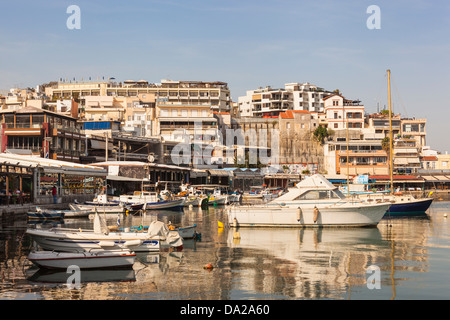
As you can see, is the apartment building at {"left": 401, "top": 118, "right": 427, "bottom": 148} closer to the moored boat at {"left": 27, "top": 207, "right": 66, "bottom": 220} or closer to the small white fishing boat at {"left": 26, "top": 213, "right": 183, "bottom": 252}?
the moored boat at {"left": 27, "top": 207, "right": 66, "bottom": 220}

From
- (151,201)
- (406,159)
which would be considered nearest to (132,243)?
(151,201)

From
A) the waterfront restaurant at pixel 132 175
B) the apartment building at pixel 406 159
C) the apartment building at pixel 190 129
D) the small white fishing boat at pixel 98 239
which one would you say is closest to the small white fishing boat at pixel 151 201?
the waterfront restaurant at pixel 132 175

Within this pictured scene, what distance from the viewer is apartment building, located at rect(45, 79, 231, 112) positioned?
126 m

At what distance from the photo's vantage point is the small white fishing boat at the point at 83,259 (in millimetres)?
21922

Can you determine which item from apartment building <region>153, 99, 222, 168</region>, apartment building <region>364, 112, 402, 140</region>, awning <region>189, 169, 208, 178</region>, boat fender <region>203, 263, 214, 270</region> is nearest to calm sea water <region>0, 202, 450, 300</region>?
boat fender <region>203, 263, 214, 270</region>

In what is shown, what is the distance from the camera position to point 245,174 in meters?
105

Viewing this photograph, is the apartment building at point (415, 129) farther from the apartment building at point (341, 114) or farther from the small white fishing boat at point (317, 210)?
the small white fishing boat at point (317, 210)

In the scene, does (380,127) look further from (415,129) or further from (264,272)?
(264,272)

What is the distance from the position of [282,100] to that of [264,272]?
120536 millimetres

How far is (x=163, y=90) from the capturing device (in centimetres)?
12656

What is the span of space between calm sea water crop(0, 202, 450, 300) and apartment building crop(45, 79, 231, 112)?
309 ft

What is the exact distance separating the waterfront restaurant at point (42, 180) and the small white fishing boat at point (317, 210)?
74.7ft
